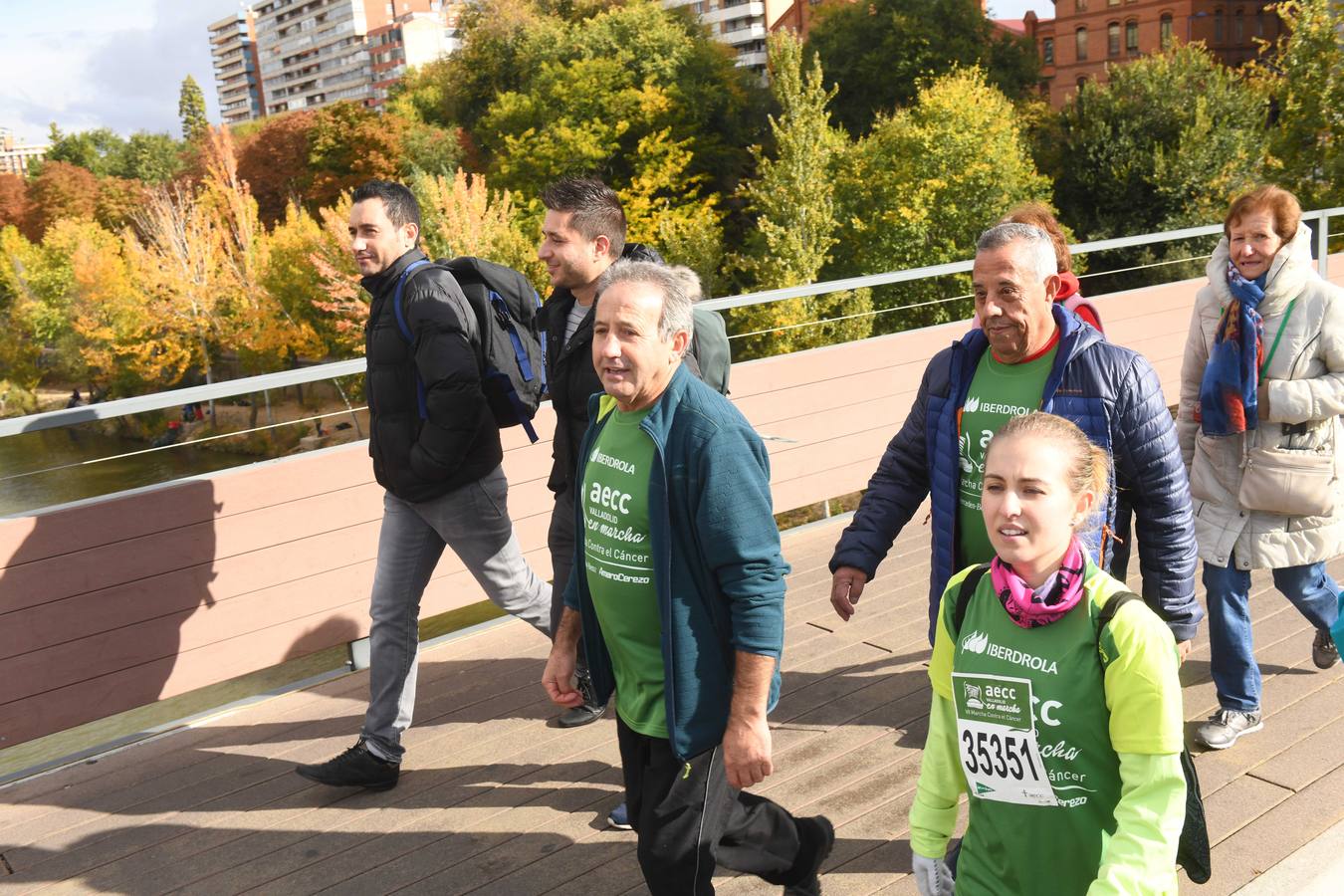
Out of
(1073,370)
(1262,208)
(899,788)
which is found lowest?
(899,788)

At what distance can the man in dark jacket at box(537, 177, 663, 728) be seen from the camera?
3.49 m

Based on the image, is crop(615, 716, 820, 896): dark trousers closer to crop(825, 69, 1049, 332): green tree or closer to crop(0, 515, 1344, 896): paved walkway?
crop(0, 515, 1344, 896): paved walkway

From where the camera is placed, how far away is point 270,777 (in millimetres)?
3994

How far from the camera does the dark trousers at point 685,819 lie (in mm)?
2451

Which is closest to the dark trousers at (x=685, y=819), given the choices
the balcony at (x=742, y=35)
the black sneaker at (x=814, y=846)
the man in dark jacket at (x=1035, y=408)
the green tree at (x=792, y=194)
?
the black sneaker at (x=814, y=846)

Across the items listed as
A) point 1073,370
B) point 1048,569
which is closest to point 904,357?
point 1073,370

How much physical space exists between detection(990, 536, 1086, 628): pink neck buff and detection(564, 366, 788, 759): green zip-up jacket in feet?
1.88

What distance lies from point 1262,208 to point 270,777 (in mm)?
3742

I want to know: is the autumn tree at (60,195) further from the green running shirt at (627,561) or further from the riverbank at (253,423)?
the green running shirt at (627,561)

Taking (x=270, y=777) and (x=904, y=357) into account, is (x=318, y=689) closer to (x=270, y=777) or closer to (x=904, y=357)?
(x=270, y=777)

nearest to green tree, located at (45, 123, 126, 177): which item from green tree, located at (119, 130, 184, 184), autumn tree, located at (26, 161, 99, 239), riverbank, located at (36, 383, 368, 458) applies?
green tree, located at (119, 130, 184, 184)

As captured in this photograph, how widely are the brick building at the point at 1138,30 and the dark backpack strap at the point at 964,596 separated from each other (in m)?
66.5

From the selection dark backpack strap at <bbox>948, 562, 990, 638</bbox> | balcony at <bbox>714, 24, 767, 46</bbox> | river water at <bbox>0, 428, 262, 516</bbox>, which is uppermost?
balcony at <bbox>714, 24, 767, 46</bbox>

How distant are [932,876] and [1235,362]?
2381mm
